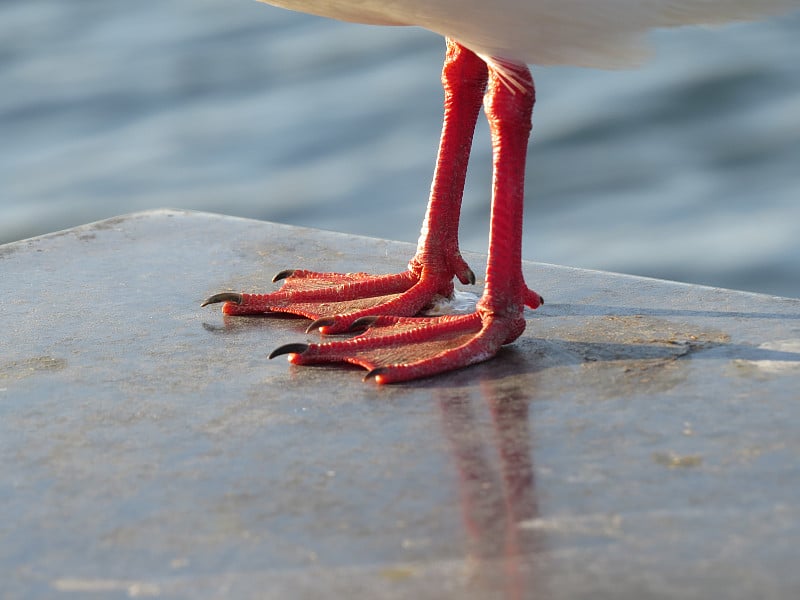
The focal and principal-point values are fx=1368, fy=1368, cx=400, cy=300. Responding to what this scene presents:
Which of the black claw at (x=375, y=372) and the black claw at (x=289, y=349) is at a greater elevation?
the black claw at (x=289, y=349)

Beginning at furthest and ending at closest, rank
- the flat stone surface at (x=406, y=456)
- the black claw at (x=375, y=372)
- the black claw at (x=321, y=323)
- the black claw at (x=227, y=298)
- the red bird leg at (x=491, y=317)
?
1. the black claw at (x=227, y=298)
2. the black claw at (x=321, y=323)
3. the red bird leg at (x=491, y=317)
4. the black claw at (x=375, y=372)
5. the flat stone surface at (x=406, y=456)

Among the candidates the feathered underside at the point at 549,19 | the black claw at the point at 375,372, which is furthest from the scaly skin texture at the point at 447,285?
the feathered underside at the point at 549,19

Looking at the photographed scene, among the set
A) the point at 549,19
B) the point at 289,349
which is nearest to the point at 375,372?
the point at 289,349

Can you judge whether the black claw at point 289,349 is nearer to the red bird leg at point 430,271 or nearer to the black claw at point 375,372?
the black claw at point 375,372

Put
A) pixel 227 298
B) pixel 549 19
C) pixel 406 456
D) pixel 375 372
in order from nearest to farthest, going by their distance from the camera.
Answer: pixel 406 456, pixel 375 372, pixel 549 19, pixel 227 298

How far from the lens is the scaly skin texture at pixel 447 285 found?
3641 millimetres

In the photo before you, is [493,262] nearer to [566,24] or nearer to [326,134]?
[566,24]

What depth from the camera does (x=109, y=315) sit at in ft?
13.4

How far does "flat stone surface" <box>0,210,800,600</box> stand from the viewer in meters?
2.48

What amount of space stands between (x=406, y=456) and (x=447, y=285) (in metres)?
1.28

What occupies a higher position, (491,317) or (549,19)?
(549,19)

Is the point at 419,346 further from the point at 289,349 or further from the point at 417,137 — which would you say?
the point at 417,137

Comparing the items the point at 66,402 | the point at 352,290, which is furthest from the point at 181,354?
the point at 352,290

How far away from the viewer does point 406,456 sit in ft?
9.75
